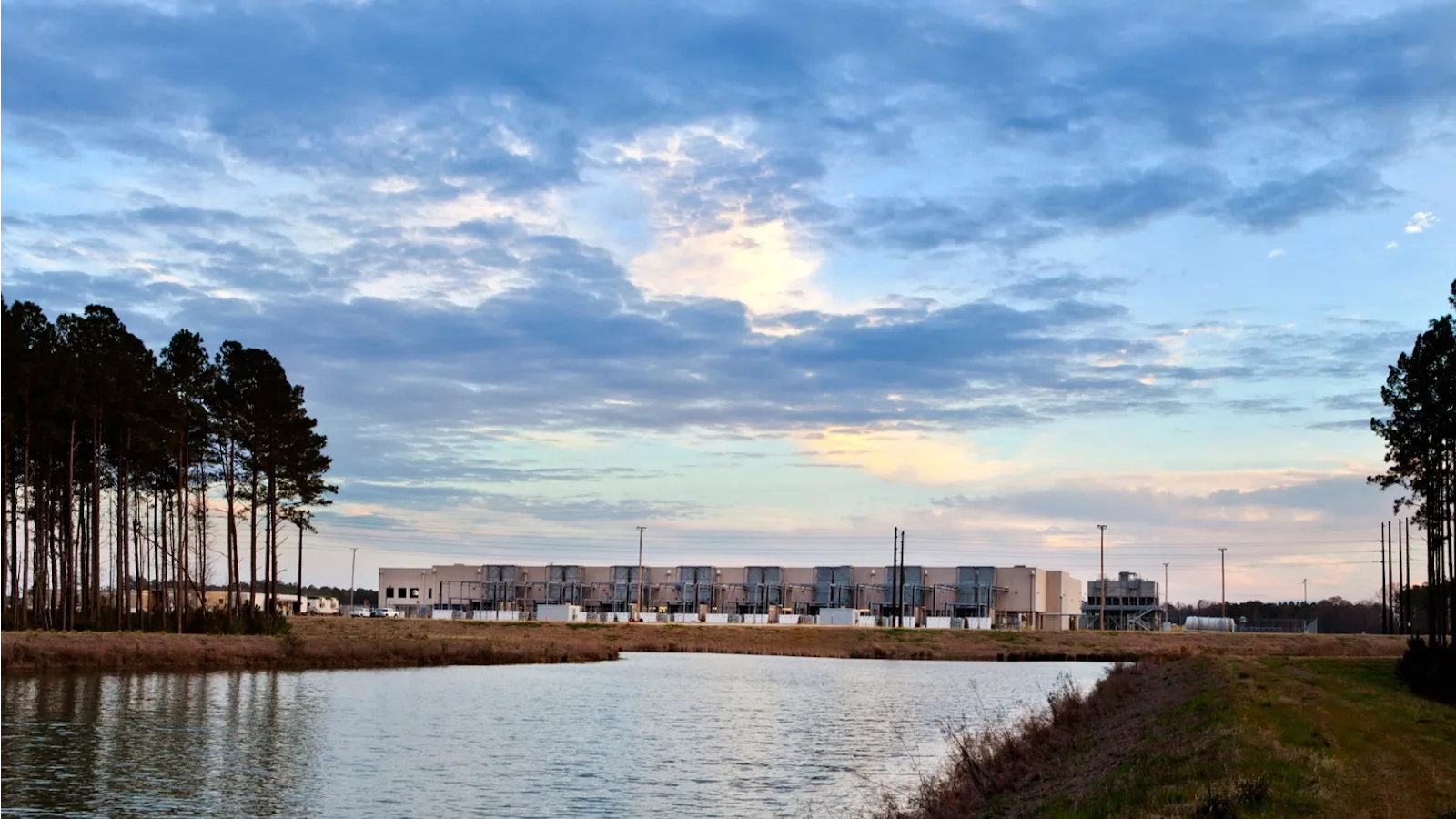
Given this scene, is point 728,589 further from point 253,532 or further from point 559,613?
point 253,532

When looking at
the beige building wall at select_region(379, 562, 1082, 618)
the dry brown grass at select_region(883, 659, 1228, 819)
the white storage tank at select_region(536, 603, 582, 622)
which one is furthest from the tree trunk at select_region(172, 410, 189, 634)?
the beige building wall at select_region(379, 562, 1082, 618)

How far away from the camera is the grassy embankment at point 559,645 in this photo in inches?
2152

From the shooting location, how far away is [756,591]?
15975cm

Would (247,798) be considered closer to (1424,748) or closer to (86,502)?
(1424,748)

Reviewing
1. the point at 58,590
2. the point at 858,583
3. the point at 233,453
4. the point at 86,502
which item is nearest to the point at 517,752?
the point at 233,453

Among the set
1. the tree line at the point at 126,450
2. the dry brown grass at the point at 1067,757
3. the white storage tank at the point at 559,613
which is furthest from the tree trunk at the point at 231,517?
the white storage tank at the point at 559,613

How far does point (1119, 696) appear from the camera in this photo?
1603 inches

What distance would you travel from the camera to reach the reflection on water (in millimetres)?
23766

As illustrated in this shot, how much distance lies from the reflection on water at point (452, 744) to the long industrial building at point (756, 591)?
94.8 meters

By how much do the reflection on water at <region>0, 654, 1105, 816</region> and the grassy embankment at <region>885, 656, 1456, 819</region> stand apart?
131 inches

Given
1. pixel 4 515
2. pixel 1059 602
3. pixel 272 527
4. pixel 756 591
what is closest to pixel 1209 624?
pixel 1059 602

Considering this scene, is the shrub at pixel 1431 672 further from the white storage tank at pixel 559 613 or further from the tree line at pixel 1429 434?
the white storage tank at pixel 559 613

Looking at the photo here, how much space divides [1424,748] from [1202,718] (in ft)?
14.3

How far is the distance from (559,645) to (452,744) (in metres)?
52.0
